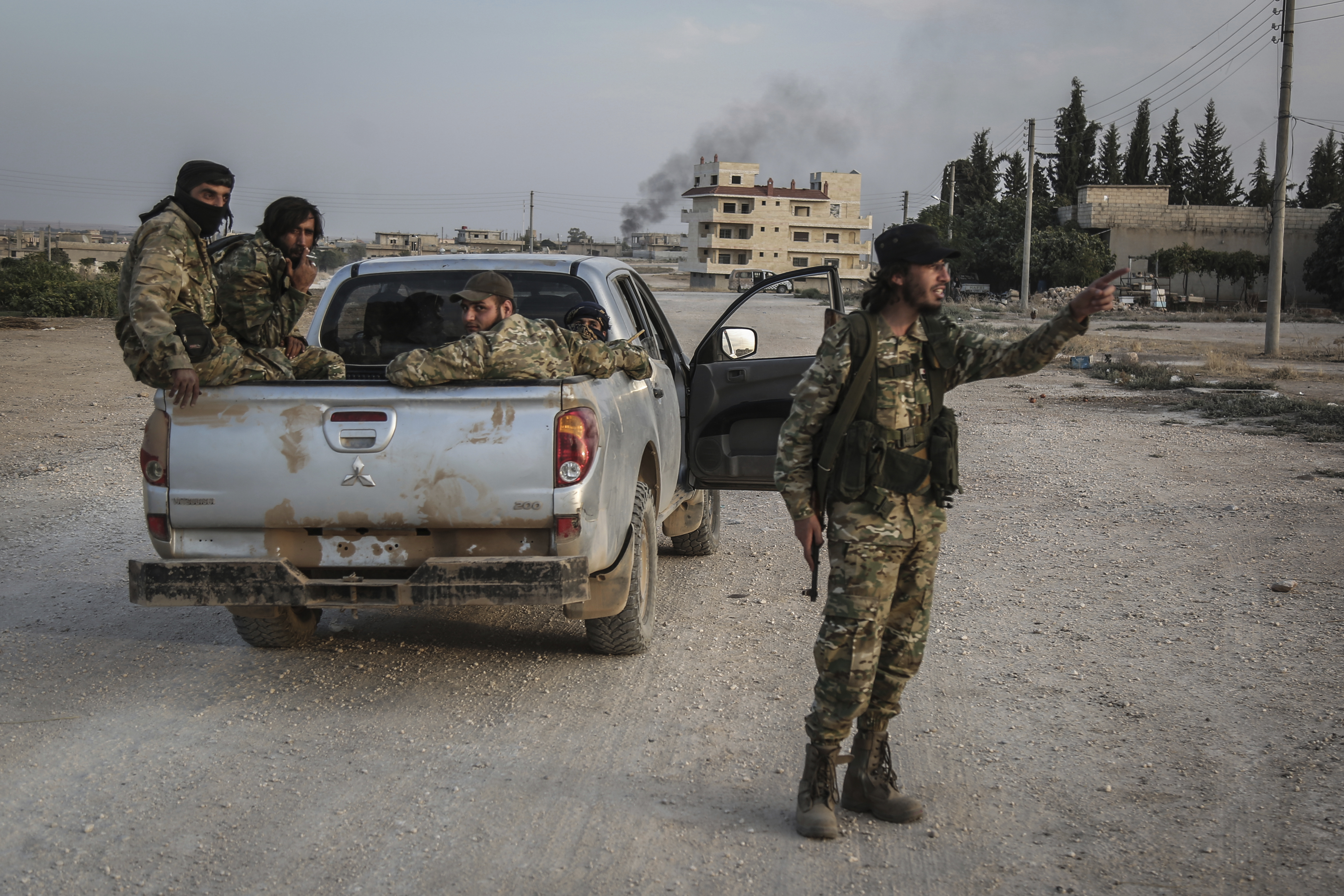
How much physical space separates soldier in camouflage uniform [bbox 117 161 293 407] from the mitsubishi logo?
23.2 inches

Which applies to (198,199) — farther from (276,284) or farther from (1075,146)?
(1075,146)

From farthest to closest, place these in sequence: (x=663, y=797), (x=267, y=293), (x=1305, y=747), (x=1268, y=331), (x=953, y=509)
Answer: (x=1268, y=331) < (x=953, y=509) < (x=267, y=293) < (x=1305, y=747) < (x=663, y=797)

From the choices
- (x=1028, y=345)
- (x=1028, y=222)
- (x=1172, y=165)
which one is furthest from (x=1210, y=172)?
(x=1028, y=345)

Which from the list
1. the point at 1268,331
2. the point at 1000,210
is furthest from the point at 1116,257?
the point at 1268,331

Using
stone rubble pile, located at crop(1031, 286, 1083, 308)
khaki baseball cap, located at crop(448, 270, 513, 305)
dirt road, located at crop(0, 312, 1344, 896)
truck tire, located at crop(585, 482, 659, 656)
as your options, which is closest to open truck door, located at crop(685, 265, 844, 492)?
dirt road, located at crop(0, 312, 1344, 896)

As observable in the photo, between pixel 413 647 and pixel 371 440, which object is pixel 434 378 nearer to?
pixel 371 440

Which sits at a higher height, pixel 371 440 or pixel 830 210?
pixel 830 210

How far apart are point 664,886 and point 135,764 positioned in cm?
209

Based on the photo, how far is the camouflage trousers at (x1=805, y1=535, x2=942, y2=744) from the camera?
3.46 meters

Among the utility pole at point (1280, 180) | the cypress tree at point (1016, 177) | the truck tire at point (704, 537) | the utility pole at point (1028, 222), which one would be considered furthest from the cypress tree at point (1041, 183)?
the truck tire at point (704, 537)

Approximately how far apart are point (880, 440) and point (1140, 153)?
271ft

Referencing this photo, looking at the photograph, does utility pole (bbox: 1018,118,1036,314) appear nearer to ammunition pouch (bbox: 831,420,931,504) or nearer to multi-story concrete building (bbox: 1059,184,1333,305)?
multi-story concrete building (bbox: 1059,184,1333,305)

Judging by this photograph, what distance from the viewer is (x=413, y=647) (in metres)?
5.44

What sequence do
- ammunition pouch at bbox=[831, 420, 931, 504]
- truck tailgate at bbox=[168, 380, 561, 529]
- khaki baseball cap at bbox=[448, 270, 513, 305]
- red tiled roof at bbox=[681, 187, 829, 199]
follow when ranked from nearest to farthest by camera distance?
1. ammunition pouch at bbox=[831, 420, 931, 504]
2. truck tailgate at bbox=[168, 380, 561, 529]
3. khaki baseball cap at bbox=[448, 270, 513, 305]
4. red tiled roof at bbox=[681, 187, 829, 199]
